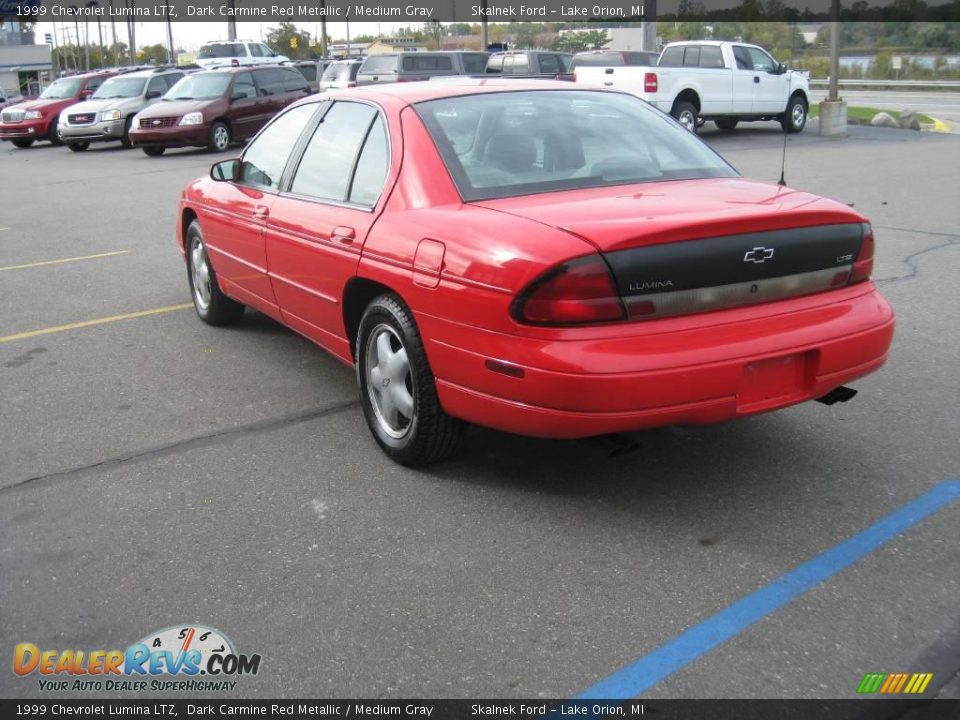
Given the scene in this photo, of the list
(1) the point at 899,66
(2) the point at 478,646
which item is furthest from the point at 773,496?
(1) the point at 899,66

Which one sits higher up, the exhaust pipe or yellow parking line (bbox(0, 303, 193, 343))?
the exhaust pipe

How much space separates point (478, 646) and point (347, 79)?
25407 millimetres

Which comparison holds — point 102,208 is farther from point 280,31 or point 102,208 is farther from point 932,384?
point 280,31

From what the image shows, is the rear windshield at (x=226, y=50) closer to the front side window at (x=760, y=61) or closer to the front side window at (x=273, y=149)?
the front side window at (x=760, y=61)

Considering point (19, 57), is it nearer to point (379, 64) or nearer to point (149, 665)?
point (379, 64)

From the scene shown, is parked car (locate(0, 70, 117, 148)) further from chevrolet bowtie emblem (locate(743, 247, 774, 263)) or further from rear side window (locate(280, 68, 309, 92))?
chevrolet bowtie emblem (locate(743, 247, 774, 263))

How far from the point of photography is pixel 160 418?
5145 millimetres

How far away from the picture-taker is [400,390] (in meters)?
4.31

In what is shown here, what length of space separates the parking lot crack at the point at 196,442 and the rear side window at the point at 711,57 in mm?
17180

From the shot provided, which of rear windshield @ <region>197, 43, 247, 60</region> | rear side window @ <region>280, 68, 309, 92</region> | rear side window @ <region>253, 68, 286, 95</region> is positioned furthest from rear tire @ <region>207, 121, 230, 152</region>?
rear windshield @ <region>197, 43, 247, 60</region>

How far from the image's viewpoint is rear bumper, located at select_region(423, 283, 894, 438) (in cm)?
351

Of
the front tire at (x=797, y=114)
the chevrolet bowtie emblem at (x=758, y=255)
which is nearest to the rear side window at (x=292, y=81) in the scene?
the front tire at (x=797, y=114)

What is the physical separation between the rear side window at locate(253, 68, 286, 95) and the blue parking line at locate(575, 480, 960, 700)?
792 inches

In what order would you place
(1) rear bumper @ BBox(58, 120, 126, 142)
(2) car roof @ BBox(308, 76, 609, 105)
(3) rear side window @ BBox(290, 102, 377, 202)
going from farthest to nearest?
(1) rear bumper @ BBox(58, 120, 126, 142) < (3) rear side window @ BBox(290, 102, 377, 202) < (2) car roof @ BBox(308, 76, 609, 105)
